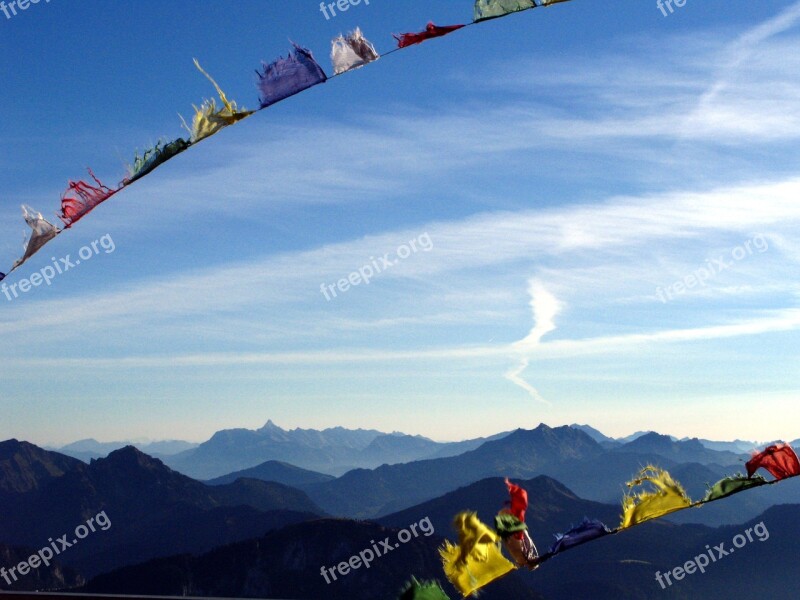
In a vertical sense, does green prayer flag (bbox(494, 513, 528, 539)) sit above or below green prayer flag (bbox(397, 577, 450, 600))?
above

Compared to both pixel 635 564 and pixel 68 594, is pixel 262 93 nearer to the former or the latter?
pixel 68 594

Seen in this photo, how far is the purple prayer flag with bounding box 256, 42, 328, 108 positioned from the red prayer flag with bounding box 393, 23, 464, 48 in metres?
0.22

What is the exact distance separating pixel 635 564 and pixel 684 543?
16312 millimetres

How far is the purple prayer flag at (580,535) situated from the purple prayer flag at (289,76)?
4.20ft

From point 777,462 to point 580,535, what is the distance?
412 millimetres

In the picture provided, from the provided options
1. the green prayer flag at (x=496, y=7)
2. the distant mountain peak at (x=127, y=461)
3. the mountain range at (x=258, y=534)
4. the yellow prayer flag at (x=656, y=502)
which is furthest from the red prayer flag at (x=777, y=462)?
the distant mountain peak at (x=127, y=461)

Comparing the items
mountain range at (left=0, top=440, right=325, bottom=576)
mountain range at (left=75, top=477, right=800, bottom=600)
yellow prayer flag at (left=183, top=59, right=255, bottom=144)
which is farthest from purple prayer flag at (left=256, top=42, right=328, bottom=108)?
mountain range at (left=0, top=440, right=325, bottom=576)

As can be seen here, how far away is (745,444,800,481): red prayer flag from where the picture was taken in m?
1.61

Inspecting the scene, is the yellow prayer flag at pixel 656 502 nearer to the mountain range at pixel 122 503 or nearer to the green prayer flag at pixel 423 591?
the green prayer flag at pixel 423 591

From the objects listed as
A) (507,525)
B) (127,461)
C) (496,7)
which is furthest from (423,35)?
(127,461)

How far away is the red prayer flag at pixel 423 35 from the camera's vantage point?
212 centimetres

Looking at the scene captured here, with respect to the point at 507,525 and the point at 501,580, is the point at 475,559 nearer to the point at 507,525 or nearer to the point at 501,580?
the point at 507,525

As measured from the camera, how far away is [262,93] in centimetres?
222

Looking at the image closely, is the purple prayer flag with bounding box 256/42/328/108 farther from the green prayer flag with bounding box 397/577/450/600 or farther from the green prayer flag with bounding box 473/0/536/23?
the green prayer flag with bounding box 397/577/450/600
